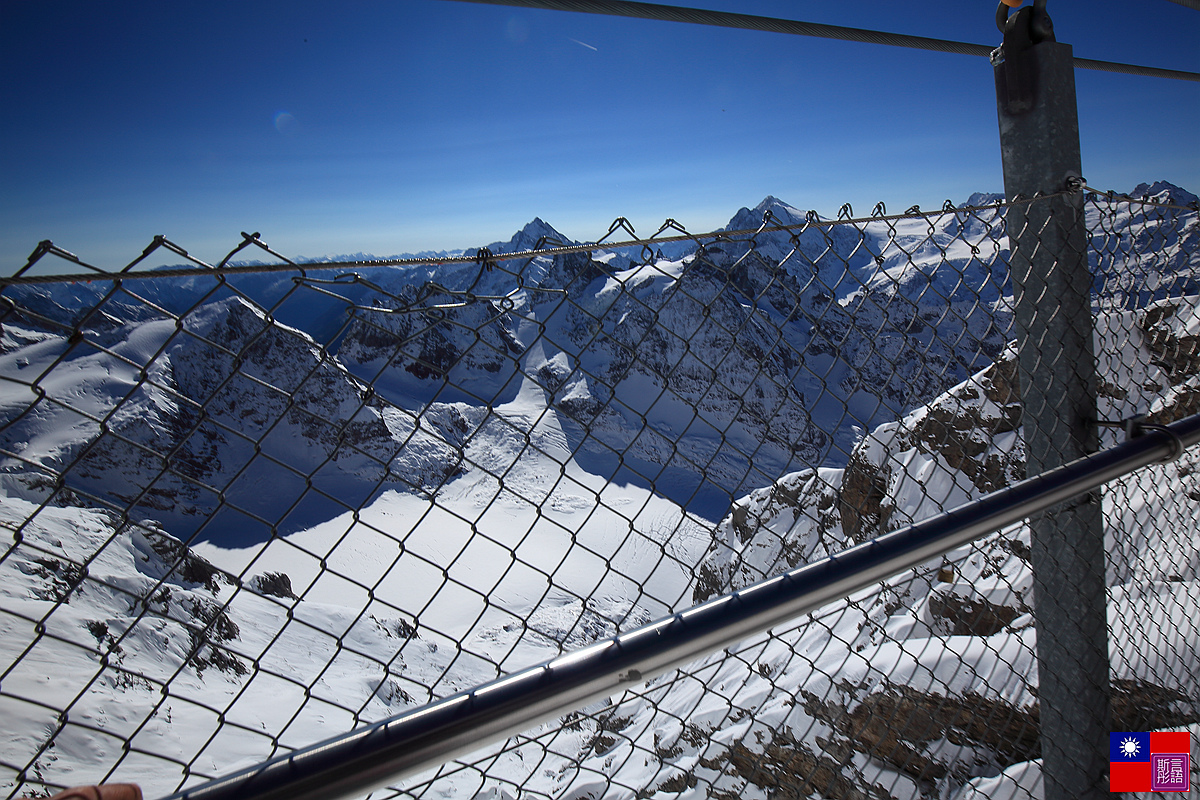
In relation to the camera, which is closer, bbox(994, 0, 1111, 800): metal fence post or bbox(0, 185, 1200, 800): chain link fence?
bbox(0, 185, 1200, 800): chain link fence

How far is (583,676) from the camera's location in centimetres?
108

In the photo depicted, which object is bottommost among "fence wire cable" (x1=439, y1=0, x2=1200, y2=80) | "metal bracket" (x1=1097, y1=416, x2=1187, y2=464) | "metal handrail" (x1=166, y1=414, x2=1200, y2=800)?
"metal handrail" (x1=166, y1=414, x2=1200, y2=800)

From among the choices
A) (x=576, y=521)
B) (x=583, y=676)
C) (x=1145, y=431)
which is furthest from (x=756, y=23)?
(x=576, y=521)

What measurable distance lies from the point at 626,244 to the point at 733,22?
116 cm

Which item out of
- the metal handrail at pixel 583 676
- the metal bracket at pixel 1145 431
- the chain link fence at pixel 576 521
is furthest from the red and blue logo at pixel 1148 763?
the metal handrail at pixel 583 676

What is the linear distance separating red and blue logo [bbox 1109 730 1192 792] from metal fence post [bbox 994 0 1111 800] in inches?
7.9

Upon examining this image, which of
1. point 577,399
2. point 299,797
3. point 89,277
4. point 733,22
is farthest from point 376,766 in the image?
point 577,399

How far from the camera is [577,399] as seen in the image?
279 ft

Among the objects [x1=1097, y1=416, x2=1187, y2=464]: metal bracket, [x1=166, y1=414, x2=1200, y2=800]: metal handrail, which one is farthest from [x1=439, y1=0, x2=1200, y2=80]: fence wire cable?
[x1=166, y1=414, x2=1200, y2=800]: metal handrail

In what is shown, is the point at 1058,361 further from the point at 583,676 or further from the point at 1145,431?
the point at 583,676

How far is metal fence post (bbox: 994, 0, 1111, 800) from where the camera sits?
199cm

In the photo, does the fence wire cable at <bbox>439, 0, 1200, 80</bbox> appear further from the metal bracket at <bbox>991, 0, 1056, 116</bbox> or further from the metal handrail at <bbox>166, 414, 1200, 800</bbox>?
the metal handrail at <bbox>166, 414, 1200, 800</bbox>

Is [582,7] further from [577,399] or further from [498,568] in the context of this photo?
[577,399]

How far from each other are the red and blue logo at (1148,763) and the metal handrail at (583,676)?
1373 mm
